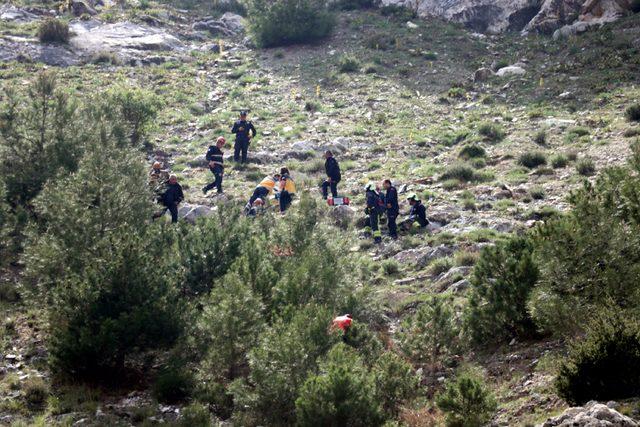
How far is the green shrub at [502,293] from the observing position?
1342 cm

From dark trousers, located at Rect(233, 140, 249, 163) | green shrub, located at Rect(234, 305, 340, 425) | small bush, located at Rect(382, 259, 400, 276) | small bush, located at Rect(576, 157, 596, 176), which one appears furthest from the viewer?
dark trousers, located at Rect(233, 140, 249, 163)

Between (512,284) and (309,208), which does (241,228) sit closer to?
(309,208)

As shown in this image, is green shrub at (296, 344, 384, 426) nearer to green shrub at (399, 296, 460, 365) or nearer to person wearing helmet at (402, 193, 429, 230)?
green shrub at (399, 296, 460, 365)

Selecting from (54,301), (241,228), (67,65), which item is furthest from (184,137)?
(54,301)

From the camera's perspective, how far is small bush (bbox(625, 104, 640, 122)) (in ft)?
84.0

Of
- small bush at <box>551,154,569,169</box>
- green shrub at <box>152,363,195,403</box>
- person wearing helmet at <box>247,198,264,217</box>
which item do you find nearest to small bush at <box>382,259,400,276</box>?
person wearing helmet at <box>247,198,264,217</box>

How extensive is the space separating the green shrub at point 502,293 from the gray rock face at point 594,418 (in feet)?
13.2

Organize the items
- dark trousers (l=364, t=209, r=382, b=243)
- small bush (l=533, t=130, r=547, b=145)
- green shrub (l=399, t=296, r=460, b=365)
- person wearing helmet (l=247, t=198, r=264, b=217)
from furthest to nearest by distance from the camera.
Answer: small bush (l=533, t=130, r=547, b=145), dark trousers (l=364, t=209, r=382, b=243), person wearing helmet (l=247, t=198, r=264, b=217), green shrub (l=399, t=296, r=460, b=365)

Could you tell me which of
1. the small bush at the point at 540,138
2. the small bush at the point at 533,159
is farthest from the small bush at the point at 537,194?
the small bush at the point at 540,138

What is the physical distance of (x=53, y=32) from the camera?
1542 inches

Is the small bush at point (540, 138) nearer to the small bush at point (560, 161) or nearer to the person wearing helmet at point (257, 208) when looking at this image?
the small bush at point (560, 161)

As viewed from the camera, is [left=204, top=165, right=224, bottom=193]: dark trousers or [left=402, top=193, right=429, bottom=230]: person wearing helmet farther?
[left=204, top=165, right=224, bottom=193]: dark trousers

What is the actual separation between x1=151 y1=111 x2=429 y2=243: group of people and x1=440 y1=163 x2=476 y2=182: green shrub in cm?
251

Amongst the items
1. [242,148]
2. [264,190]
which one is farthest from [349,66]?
[264,190]
